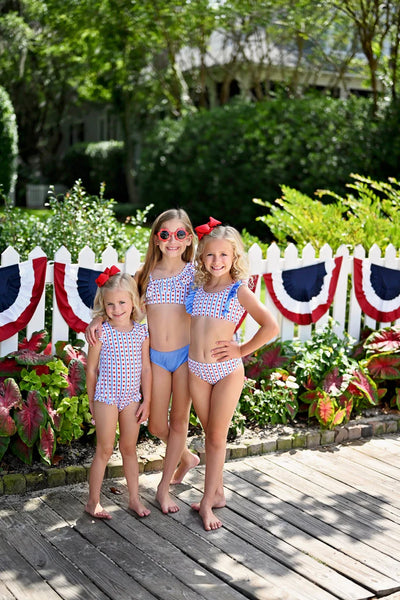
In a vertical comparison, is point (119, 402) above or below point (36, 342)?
below

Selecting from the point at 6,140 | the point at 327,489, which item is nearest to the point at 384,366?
the point at 327,489

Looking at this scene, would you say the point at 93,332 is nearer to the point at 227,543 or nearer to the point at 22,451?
the point at 22,451

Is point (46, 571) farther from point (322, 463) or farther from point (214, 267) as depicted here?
point (322, 463)

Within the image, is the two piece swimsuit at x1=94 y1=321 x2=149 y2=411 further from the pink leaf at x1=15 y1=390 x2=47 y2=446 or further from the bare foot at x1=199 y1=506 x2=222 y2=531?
the bare foot at x1=199 y1=506 x2=222 y2=531

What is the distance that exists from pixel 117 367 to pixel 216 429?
2.03 feet

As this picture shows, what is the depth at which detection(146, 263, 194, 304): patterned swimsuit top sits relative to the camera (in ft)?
13.4

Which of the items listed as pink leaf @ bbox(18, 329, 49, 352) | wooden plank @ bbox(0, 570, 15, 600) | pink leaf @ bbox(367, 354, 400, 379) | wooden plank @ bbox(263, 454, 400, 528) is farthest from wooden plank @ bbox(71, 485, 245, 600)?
pink leaf @ bbox(367, 354, 400, 379)

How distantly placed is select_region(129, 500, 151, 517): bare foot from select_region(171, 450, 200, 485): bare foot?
1.48 feet

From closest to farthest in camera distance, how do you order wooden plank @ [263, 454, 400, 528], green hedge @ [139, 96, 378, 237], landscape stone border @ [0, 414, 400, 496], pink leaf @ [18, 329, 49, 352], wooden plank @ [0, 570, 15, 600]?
wooden plank @ [0, 570, 15, 600] → wooden plank @ [263, 454, 400, 528] → landscape stone border @ [0, 414, 400, 496] → pink leaf @ [18, 329, 49, 352] → green hedge @ [139, 96, 378, 237]

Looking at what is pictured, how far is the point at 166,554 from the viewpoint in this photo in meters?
3.62

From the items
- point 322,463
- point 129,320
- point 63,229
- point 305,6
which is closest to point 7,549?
point 129,320

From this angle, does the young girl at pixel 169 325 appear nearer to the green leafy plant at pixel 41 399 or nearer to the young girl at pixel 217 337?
the young girl at pixel 217 337

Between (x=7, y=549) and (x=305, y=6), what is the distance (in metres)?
12.7

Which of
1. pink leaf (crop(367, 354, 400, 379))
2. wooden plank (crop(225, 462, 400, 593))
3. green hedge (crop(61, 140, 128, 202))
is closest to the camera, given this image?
wooden plank (crop(225, 462, 400, 593))
